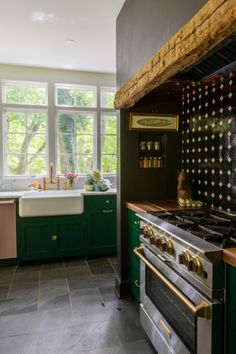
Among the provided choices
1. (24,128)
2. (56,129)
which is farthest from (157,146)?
(24,128)

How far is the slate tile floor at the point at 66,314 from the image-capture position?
1905mm

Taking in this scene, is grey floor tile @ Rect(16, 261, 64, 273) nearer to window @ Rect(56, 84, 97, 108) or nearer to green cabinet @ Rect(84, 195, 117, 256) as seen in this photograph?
green cabinet @ Rect(84, 195, 117, 256)

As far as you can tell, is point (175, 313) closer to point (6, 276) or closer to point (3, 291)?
point (3, 291)

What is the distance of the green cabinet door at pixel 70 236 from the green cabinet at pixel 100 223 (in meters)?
0.11

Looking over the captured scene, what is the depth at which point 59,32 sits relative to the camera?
2949mm

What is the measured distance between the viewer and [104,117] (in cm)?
441

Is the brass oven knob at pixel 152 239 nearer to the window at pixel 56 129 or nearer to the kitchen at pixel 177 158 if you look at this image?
the kitchen at pixel 177 158

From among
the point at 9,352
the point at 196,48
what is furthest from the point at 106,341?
the point at 196,48

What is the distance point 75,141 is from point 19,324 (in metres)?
2.79

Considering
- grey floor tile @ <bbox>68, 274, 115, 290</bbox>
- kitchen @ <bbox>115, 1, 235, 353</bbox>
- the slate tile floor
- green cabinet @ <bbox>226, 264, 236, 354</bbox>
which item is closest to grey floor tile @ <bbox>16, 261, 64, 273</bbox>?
the slate tile floor

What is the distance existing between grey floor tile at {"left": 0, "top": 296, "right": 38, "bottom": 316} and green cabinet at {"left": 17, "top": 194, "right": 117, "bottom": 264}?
2.88 ft

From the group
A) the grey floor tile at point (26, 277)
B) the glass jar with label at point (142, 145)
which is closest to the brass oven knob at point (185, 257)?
the glass jar with label at point (142, 145)

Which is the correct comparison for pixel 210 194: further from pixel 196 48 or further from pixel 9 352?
pixel 9 352

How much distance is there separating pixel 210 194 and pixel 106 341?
1.38 meters
